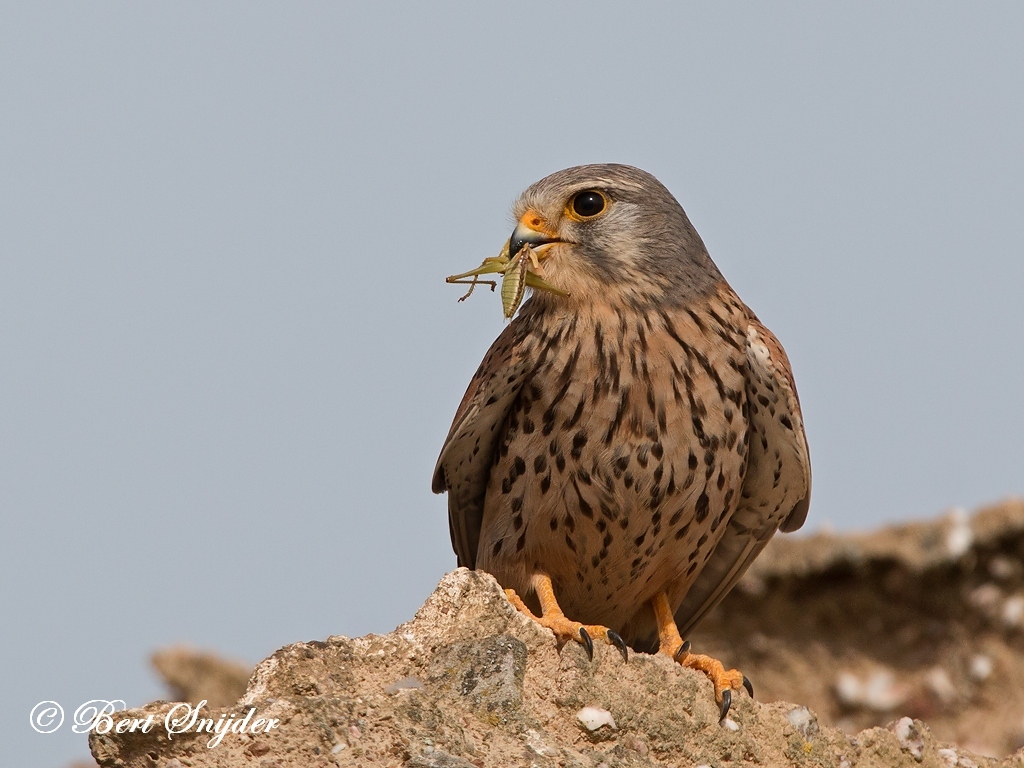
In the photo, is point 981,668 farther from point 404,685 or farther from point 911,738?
point 404,685

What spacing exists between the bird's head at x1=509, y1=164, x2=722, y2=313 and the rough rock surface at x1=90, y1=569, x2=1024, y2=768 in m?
1.25

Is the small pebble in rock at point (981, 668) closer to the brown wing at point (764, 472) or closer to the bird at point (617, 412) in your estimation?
the brown wing at point (764, 472)

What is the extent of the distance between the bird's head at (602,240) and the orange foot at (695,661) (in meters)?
1.06

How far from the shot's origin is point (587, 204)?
14.3ft

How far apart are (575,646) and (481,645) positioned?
0.30 meters

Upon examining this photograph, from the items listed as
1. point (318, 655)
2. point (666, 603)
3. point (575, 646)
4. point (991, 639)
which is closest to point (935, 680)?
point (991, 639)

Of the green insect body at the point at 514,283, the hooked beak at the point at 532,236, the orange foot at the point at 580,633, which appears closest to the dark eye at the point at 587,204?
the hooked beak at the point at 532,236

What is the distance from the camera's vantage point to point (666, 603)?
15.2 feet

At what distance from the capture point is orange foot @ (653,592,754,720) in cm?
362

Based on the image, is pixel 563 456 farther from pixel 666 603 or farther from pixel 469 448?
pixel 666 603

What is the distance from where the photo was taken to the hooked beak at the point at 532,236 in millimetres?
4289

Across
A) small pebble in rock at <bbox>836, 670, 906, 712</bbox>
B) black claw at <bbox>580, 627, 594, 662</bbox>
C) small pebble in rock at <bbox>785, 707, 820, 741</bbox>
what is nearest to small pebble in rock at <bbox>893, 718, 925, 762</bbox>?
small pebble in rock at <bbox>785, 707, 820, 741</bbox>

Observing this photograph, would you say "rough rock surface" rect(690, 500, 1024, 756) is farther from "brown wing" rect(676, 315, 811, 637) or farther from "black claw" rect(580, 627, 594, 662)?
"black claw" rect(580, 627, 594, 662)

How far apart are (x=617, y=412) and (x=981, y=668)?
405cm
